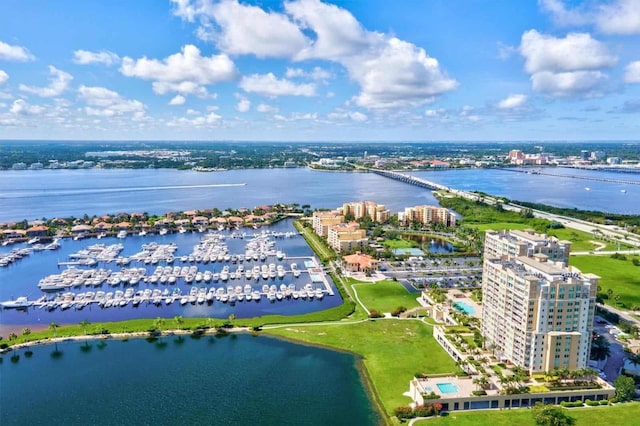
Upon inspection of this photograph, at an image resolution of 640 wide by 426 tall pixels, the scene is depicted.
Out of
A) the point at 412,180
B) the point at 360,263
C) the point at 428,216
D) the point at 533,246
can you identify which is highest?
the point at 533,246

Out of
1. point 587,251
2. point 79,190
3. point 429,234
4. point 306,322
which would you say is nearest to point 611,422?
point 306,322

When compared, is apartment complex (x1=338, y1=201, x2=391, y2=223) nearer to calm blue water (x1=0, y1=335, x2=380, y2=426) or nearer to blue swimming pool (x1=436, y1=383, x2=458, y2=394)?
calm blue water (x1=0, y1=335, x2=380, y2=426)

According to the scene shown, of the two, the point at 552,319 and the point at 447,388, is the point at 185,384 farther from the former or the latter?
the point at 552,319

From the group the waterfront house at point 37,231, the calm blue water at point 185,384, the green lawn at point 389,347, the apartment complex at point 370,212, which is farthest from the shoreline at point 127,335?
the apartment complex at point 370,212

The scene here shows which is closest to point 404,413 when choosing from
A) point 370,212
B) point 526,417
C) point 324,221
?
point 526,417

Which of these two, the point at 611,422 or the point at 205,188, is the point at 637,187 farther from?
the point at 611,422

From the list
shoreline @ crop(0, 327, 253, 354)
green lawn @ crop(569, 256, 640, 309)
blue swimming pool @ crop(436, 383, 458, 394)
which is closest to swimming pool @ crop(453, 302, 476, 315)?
blue swimming pool @ crop(436, 383, 458, 394)

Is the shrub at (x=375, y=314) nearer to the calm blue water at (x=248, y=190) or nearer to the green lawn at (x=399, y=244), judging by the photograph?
the green lawn at (x=399, y=244)
